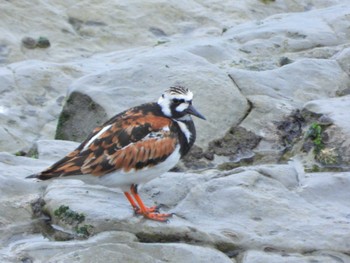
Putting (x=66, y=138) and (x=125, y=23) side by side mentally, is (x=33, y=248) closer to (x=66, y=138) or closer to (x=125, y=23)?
(x=66, y=138)

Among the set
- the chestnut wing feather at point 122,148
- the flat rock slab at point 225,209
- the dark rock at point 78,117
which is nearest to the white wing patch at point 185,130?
the chestnut wing feather at point 122,148

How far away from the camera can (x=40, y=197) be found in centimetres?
823

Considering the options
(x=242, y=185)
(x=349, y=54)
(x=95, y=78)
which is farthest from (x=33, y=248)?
(x=349, y=54)

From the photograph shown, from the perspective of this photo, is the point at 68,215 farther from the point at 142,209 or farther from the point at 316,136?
the point at 316,136

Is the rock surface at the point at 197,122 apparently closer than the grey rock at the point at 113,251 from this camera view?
No

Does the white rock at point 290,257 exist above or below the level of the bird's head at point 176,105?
below

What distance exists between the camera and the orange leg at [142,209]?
766 centimetres

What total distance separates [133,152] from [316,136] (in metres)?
3.00

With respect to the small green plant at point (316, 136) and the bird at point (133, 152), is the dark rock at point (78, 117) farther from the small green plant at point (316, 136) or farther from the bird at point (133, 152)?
the bird at point (133, 152)

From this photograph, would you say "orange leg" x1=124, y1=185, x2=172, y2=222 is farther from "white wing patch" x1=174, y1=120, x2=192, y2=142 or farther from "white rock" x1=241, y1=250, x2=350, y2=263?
"white rock" x1=241, y1=250, x2=350, y2=263

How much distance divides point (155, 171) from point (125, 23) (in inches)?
304

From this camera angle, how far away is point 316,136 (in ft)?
32.1

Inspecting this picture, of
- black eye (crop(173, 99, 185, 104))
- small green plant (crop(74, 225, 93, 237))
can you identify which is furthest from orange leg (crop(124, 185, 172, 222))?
black eye (crop(173, 99, 185, 104))

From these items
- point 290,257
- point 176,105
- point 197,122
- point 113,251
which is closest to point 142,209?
point 113,251
